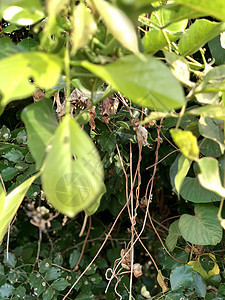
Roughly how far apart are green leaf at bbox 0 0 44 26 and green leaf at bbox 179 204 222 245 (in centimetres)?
40

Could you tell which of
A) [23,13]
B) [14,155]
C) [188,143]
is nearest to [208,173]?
[188,143]

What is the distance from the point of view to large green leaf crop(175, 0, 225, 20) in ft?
1.02

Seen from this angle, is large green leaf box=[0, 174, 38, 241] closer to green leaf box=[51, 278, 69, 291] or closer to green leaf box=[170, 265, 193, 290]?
green leaf box=[170, 265, 193, 290]

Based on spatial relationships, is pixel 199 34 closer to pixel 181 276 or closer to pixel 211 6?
pixel 211 6

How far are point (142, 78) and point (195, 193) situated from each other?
39 cm

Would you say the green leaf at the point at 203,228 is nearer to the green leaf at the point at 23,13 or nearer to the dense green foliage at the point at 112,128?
the dense green foliage at the point at 112,128

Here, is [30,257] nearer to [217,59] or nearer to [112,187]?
[112,187]

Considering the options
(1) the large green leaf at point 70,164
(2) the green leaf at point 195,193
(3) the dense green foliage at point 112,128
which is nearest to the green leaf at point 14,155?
(3) the dense green foliage at point 112,128

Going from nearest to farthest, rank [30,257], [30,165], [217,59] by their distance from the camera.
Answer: [217,59] < [30,165] < [30,257]

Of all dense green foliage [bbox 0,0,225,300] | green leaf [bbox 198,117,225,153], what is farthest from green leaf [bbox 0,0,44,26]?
green leaf [bbox 198,117,225,153]

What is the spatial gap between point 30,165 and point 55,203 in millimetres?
450

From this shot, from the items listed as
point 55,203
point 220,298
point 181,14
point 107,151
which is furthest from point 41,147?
point 220,298

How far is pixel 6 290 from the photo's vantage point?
3.00 feet

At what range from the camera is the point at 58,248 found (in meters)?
1.19
